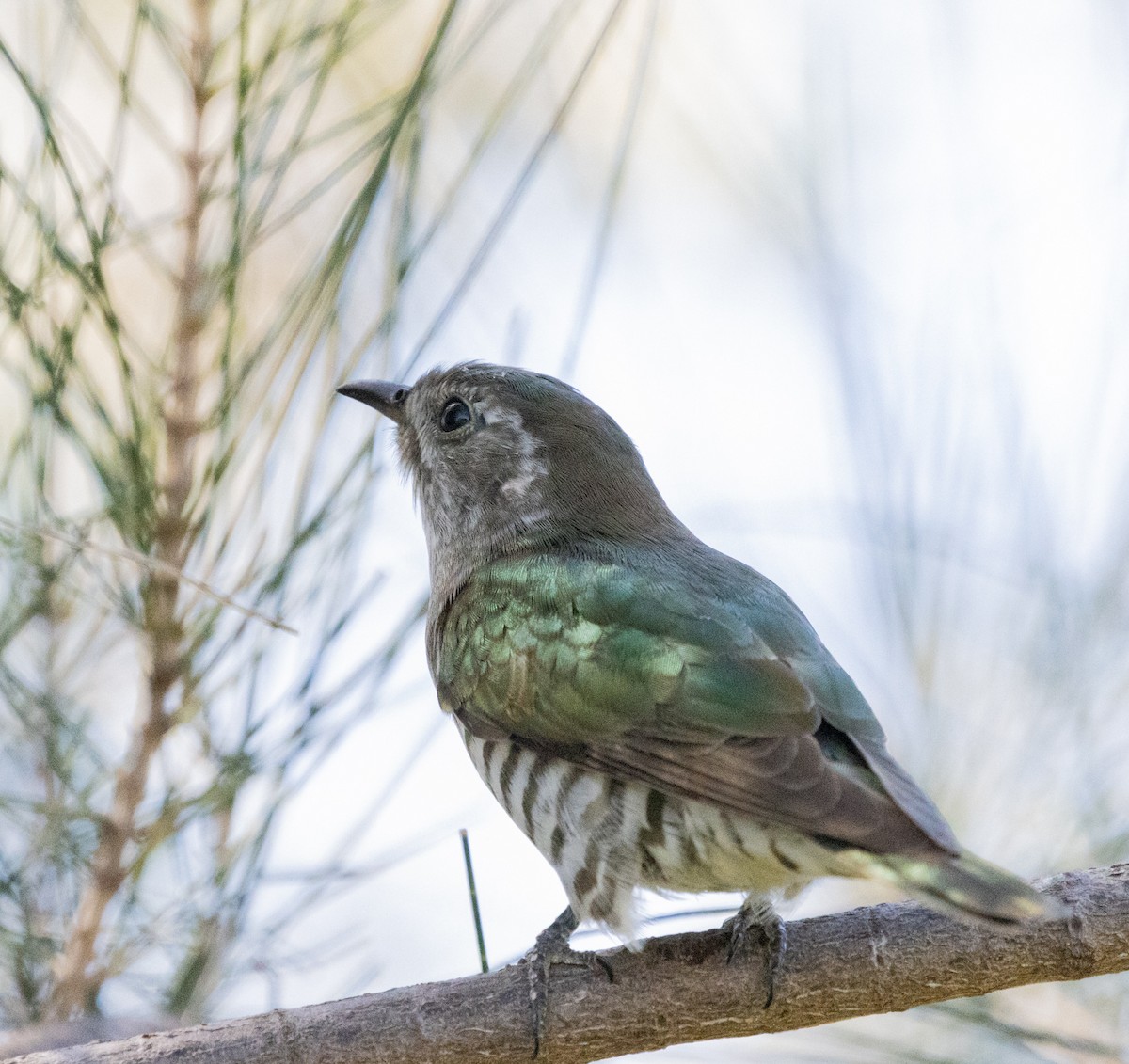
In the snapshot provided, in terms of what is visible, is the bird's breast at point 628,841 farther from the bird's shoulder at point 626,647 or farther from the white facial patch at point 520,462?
the white facial patch at point 520,462

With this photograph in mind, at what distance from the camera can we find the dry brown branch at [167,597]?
289 cm

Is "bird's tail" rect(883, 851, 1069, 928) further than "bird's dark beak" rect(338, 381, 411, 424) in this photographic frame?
No

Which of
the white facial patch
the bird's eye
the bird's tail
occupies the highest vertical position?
the bird's eye

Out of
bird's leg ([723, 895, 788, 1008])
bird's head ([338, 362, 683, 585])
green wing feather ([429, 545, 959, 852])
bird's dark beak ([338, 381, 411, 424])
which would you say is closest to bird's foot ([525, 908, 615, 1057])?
bird's leg ([723, 895, 788, 1008])

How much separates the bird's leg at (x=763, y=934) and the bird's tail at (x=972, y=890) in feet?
1.61

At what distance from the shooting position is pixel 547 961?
2965mm

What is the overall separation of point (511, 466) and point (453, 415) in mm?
276

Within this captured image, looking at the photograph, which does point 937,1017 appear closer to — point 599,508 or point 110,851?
point 599,508

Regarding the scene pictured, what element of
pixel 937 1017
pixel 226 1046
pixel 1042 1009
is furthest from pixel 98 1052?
pixel 1042 1009

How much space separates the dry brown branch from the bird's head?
0.82 m

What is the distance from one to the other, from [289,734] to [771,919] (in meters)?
1.08

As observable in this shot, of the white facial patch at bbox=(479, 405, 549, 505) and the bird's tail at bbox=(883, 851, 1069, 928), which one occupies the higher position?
the white facial patch at bbox=(479, 405, 549, 505)

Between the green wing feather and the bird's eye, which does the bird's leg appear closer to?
the green wing feather

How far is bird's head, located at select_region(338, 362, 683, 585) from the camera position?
151 inches
